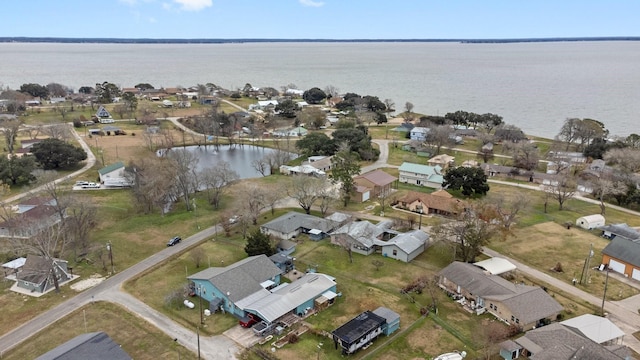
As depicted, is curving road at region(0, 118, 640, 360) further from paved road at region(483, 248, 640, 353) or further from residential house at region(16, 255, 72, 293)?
residential house at region(16, 255, 72, 293)

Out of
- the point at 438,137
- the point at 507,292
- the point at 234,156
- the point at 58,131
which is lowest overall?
the point at 234,156

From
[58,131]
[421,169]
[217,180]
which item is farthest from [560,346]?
[58,131]

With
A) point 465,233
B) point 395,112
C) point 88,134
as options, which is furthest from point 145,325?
point 395,112

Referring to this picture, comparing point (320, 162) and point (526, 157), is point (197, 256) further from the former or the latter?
point (526, 157)

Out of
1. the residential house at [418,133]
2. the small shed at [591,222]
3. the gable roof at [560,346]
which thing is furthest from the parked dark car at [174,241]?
the residential house at [418,133]

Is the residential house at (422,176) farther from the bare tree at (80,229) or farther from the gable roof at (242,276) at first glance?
the bare tree at (80,229)

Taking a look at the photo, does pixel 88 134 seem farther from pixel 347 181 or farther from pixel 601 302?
pixel 601 302
